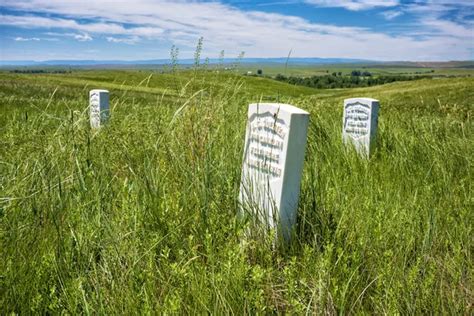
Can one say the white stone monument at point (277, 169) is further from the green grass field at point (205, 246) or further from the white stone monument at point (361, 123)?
the white stone monument at point (361, 123)

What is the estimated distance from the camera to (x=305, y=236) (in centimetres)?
288

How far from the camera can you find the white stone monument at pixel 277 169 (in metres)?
2.81

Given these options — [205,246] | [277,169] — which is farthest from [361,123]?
[205,246]

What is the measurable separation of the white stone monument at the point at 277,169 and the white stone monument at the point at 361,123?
2932mm

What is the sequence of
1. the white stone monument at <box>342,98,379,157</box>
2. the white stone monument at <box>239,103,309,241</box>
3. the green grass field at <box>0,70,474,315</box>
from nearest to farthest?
the green grass field at <box>0,70,474,315</box>
the white stone monument at <box>239,103,309,241</box>
the white stone monument at <box>342,98,379,157</box>

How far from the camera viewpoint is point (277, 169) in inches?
115

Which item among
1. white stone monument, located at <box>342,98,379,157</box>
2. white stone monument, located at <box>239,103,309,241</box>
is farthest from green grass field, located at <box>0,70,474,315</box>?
white stone monument, located at <box>342,98,379,157</box>

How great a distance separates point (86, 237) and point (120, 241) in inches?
6.6

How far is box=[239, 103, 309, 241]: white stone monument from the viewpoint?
2.81 meters

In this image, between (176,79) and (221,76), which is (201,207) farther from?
(221,76)

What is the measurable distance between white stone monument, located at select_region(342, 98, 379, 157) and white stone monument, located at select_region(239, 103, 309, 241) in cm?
293

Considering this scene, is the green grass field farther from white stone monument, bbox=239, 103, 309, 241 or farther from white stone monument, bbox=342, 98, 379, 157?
white stone monument, bbox=342, 98, 379, 157

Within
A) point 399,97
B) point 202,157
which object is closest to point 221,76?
point 202,157

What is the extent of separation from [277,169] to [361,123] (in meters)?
3.60
